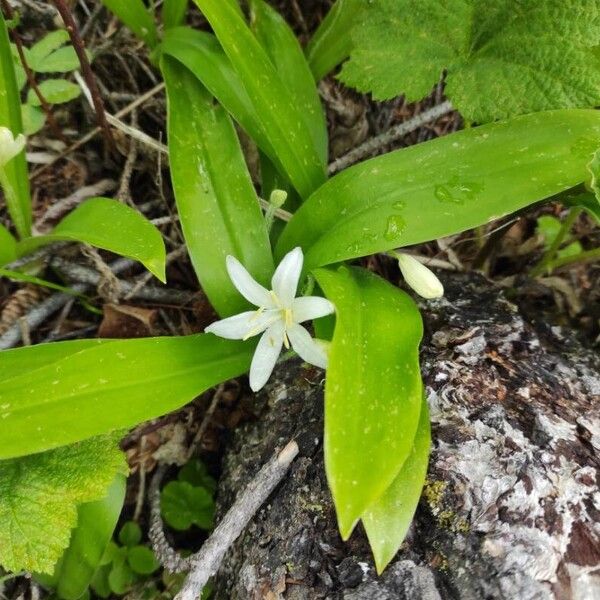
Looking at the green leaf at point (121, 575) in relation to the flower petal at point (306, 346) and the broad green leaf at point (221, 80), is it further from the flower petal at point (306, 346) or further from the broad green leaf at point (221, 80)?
the broad green leaf at point (221, 80)

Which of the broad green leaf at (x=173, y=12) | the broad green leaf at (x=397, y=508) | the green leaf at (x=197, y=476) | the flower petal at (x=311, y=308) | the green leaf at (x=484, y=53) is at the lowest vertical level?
the green leaf at (x=197, y=476)

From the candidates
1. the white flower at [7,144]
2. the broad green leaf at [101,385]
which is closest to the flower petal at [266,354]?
the broad green leaf at [101,385]

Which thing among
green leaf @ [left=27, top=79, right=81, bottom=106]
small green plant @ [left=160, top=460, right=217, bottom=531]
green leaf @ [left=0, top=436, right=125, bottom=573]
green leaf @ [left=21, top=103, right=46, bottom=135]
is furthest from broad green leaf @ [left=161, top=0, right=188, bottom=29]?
small green plant @ [left=160, top=460, right=217, bottom=531]

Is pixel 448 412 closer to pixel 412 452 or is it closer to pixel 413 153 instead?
pixel 412 452

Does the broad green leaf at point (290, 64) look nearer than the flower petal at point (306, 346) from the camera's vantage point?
No

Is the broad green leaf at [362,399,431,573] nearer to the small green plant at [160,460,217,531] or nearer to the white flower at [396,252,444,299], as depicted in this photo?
the white flower at [396,252,444,299]

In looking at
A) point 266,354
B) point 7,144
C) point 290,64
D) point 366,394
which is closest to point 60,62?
point 7,144

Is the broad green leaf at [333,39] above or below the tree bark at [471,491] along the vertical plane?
above

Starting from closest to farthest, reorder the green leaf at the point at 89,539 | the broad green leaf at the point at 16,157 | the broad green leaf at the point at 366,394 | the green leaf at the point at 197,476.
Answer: the broad green leaf at the point at 366,394 → the green leaf at the point at 89,539 → the broad green leaf at the point at 16,157 → the green leaf at the point at 197,476
